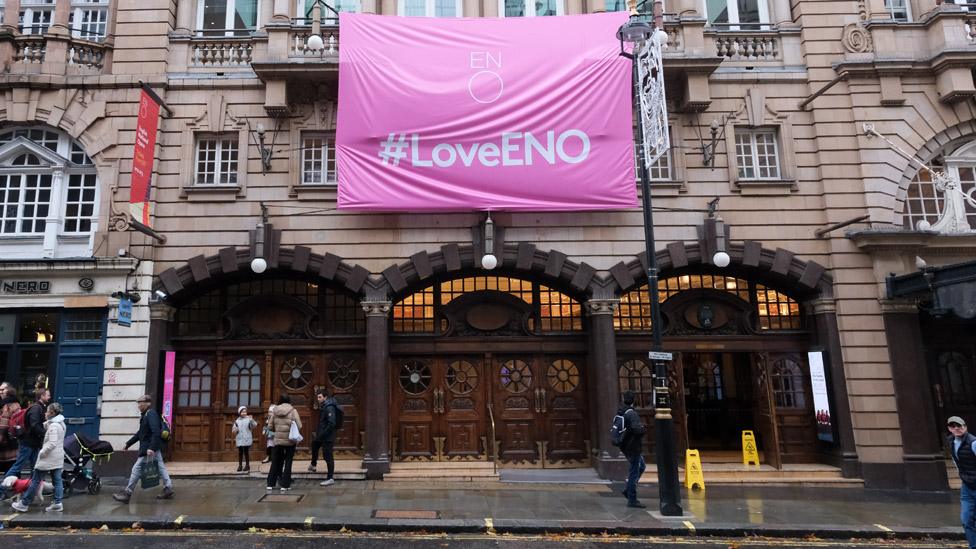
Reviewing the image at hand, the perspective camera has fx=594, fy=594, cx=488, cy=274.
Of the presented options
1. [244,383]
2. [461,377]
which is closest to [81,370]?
[244,383]

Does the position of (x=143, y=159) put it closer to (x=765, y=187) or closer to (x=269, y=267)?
(x=269, y=267)

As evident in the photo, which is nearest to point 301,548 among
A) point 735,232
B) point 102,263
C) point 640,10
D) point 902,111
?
point 102,263

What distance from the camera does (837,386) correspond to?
1373cm

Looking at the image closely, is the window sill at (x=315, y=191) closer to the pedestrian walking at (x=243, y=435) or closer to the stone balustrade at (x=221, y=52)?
the stone balustrade at (x=221, y=52)

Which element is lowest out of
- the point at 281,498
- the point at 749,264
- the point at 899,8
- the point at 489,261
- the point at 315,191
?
the point at 281,498

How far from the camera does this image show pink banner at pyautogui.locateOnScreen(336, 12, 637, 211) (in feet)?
45.6

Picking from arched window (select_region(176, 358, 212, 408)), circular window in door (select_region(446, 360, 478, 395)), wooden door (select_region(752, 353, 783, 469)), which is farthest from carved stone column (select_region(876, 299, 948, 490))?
arched window (select_region(176, 358, 212, 408))

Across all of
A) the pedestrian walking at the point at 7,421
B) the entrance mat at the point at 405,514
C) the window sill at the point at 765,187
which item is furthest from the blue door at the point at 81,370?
the window sill at the point at 765,187

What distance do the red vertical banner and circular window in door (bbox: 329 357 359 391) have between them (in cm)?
541

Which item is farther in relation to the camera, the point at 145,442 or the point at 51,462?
the point at 145,442

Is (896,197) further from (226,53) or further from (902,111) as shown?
(226,53)

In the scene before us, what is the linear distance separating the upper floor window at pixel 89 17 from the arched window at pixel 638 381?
53.1 ft

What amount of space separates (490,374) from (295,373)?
488 centimetres

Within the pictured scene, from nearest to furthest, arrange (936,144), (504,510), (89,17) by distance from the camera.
Result: (504,510) → (936,144) → (89,17)
